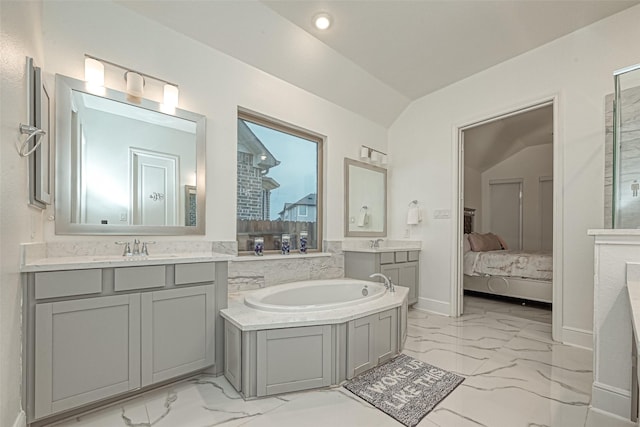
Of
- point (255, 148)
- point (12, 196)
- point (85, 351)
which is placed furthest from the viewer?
point (255, 148)

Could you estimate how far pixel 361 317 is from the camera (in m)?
2.06

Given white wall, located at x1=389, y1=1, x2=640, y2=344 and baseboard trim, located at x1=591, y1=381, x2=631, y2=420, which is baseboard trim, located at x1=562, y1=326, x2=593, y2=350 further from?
baseboard trim, located at x1=591, y1=381, x2=631, y2=420

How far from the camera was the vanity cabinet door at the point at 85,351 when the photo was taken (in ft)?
4.73

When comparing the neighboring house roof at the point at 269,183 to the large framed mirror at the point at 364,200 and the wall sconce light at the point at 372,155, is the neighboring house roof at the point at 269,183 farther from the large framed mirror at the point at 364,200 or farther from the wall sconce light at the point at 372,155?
the wall sconce light at the point at 372,155

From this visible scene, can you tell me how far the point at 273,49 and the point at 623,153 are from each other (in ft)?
9.18

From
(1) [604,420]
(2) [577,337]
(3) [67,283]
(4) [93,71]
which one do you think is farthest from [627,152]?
(4) [93,71]

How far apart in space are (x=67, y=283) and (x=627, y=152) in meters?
3.30

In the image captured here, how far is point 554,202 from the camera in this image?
9.44 feet

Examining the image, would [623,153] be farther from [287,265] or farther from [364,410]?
[287,265]

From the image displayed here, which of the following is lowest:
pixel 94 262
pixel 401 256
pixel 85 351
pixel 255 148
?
pixel 85 351

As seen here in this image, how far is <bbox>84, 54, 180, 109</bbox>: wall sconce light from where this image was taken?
1963 millimetres

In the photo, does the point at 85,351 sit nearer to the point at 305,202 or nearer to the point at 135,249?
the point at 135,249

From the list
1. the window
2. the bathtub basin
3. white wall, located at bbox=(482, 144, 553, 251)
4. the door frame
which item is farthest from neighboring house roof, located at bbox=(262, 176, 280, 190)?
white wall, located at bbox=(482, 144, 553, 251)

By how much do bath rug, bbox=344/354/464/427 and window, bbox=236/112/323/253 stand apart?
A: 5.32ft
